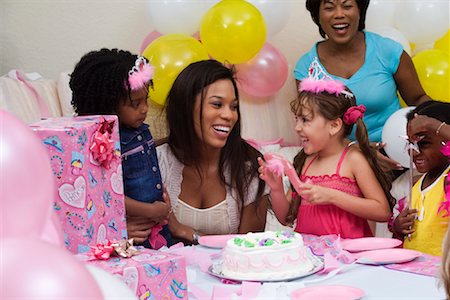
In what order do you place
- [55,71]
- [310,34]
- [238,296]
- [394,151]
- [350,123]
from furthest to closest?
1. [310,34]
2. [55,71]
3. [394,151]
4. [350,123]
5. [238,296]

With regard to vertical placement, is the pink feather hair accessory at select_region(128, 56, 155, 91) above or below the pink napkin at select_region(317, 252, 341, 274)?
above

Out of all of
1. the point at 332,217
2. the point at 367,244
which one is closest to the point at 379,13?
the point at 332,217

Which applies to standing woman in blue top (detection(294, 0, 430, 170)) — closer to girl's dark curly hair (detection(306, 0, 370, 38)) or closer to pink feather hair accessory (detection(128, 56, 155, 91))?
girl's dark curly hair (detection(306, 0, 370, 38))

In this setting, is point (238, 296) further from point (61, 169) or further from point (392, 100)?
point (392, 100)

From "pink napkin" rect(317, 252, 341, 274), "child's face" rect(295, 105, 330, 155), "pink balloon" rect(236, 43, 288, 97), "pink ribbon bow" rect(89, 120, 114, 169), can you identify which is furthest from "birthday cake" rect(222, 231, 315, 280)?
"pink balloon" rect(236, 43, 288, 97)

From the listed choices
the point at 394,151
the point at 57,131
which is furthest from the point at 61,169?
the point at 394,151

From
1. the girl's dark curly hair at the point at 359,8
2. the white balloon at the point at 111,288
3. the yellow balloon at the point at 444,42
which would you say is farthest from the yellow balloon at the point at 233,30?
the white balloon at the point at 111,288

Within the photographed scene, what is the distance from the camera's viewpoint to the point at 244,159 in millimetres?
2197

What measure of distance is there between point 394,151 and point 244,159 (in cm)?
76

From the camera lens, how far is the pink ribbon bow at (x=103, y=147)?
1331mm

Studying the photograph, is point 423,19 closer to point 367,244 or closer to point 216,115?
point 216,115

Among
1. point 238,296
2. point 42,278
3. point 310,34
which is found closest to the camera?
point 42,278

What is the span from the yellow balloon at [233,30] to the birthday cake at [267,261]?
4.66 feet

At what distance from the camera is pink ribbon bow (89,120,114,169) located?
52.4 inches
